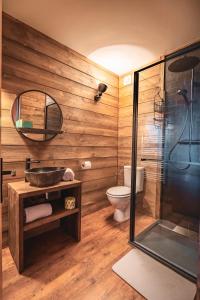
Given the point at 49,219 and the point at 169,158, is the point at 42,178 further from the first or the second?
the point at 169,158

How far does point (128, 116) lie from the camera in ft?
9.69

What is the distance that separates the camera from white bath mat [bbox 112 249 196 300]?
50.9 inches

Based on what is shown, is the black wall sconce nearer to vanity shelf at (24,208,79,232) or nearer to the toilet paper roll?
the toilet paper roll

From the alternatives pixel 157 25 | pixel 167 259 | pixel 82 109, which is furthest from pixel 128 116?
pixel 167 259

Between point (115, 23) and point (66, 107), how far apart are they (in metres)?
1.14

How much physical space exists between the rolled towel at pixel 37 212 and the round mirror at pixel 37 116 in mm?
787

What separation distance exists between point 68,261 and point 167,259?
0.97 metres

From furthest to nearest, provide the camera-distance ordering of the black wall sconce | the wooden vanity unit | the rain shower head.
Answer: the black wall sconce
the rain shower head
the wooden vanity unit

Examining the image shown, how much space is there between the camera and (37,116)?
6.69 feet

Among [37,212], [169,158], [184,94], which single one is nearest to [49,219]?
[37,212]

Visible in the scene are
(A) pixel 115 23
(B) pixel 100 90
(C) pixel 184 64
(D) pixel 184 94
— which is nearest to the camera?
(A) pixel 115 23

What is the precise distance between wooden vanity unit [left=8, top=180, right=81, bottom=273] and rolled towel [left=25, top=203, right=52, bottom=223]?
1.4 inches

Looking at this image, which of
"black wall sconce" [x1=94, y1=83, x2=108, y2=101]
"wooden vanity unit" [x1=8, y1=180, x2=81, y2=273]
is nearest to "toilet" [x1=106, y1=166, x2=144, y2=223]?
"wooden vanity unit" [x1=8, y1=180, x2=81, y2=273]

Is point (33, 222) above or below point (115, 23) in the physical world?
below
